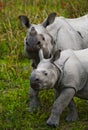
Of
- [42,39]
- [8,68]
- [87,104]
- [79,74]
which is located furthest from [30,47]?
[8,68]

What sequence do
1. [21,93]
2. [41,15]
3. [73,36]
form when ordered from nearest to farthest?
[73,36]
[21,93]
[41,15]

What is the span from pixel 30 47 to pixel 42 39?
0.85ft

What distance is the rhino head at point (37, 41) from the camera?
679 cm

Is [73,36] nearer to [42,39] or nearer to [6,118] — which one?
[42,39]

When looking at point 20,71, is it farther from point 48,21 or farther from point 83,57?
point 83,57

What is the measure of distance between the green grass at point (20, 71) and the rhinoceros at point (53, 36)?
71 centimetres

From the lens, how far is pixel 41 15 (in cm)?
1050

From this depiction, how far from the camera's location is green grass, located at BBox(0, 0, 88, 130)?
6.92m

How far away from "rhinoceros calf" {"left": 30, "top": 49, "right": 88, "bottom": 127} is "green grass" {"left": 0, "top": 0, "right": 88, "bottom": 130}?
1.18ft

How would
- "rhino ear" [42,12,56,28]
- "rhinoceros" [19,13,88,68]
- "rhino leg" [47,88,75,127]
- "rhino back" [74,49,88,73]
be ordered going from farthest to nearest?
1. "rhino ear" [42,12,56,28]
2. "rhinoceros" [19,13,88,68]
3. "rhino back" [74,49,88,73]
4. "rhino leg" [47,88,75,127]

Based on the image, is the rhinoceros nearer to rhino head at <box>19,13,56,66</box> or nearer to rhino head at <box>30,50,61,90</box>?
rhino head at <box>19,13,56,66</box>

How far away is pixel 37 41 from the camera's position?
6.81 metres

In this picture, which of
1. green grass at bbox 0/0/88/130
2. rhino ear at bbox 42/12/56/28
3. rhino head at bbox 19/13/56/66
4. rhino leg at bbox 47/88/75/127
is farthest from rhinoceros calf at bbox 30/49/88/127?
rhino ear at bbox 42/12/56/28

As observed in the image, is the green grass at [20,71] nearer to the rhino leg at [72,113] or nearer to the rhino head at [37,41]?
the rhino leg at [72,113]
